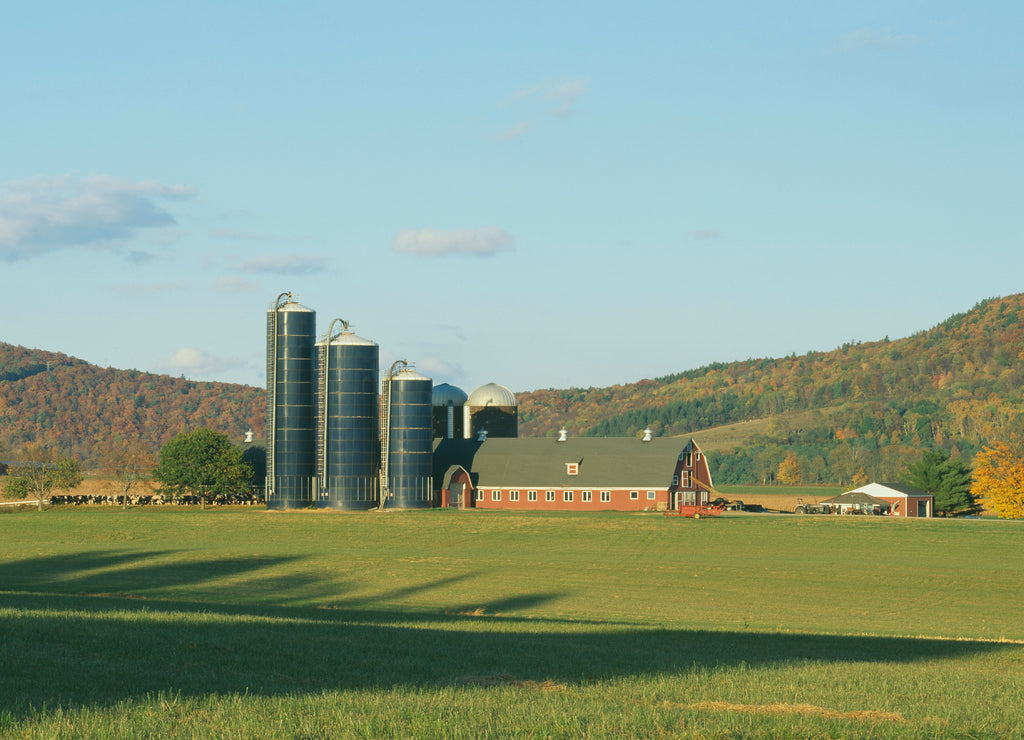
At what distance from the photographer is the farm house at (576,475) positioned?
328 ft

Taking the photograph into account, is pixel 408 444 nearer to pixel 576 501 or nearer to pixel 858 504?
pixel 576 501

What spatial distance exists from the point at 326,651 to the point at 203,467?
3575 inches

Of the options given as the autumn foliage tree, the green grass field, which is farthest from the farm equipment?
the autumn foliage tree

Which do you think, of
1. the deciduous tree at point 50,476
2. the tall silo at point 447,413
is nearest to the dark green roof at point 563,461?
the tall silo at point 447,413

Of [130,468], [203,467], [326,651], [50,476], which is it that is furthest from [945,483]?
[326,651]

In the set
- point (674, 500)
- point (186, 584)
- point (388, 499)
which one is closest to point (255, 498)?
point (388, 499)

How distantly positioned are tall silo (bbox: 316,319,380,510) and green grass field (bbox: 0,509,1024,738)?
1303 inches

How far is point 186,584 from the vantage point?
48812 mm

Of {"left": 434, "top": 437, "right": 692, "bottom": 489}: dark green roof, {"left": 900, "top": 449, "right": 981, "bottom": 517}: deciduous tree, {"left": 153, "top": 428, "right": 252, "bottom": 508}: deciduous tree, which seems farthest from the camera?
{"left": 153, "top": 428, "right": 252, "bottom": 508}: deciduous tree

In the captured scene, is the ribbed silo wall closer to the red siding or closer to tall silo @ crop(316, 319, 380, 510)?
tall silo @ crop(316, 319, 380, 510)

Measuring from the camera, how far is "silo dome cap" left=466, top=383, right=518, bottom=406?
396 ft

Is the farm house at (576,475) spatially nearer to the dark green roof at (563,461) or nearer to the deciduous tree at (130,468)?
the dark green roof at (563,461)

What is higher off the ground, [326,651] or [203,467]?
[203,467]

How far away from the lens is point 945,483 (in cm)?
10325
